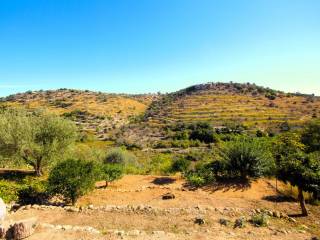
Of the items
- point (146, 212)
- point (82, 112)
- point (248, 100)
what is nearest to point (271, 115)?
point (248, 100)

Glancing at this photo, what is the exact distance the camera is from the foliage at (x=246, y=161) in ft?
57.2

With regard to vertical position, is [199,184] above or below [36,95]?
below

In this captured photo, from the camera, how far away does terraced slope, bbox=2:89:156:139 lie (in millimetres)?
87750

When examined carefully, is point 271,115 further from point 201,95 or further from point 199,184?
point 199,184

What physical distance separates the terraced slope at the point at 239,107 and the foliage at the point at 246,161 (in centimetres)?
5018

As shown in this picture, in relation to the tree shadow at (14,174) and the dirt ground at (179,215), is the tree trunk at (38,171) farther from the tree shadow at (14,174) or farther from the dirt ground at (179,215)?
the dirt ground at (179,215)

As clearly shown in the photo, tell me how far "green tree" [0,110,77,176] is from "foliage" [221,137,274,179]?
1189 centimetres

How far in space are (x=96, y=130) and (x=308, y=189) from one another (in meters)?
71.1

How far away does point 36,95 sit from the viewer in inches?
4875

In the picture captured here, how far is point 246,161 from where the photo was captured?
17516mm

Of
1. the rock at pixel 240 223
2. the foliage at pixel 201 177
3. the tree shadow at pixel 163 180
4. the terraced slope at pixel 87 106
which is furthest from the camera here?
the terraced slope at pixel 87 106

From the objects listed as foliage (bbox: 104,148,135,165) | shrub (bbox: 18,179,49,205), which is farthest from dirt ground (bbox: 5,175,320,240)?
foliage (bbox: 104,148,135,165)

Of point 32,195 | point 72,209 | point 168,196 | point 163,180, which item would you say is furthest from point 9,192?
point 163,180

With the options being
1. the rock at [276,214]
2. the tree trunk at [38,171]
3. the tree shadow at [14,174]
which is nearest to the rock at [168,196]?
the rock at [276,214]
